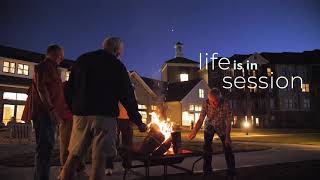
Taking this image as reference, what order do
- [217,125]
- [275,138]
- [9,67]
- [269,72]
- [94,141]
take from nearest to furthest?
[94,141], [217,125], [275,138], [9,67], [269,72]

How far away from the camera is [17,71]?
33281 mm

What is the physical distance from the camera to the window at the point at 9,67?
32188mm

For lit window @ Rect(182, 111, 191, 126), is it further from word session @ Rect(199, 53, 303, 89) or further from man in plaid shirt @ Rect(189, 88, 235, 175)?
man in plaid shirt @ Rect(189, 88, 235, 175)

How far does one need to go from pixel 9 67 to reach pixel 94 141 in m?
32.4

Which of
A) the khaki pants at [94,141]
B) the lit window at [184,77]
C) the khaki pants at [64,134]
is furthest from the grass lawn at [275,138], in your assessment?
the lit window at [184,77]

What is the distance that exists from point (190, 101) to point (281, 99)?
1742 centimetres

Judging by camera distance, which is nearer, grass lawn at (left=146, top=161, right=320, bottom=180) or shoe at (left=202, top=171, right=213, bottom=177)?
grass lawn at (left=146, top=161, right=320, bottom=180)

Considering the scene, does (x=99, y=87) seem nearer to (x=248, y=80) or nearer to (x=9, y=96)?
(x=9, y=96)

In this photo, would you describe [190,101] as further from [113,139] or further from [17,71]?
[113,139]

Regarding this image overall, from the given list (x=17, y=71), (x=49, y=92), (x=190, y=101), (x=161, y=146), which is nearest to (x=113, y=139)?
(x=49, y=92)

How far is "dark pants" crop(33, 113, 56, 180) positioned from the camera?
502 cm

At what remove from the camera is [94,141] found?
3.83m

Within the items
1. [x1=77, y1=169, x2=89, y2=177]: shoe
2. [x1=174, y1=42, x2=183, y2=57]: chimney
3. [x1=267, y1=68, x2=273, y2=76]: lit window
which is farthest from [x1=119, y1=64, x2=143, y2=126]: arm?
[x1=174, y1=42, x2=183, y2=57]: chimney

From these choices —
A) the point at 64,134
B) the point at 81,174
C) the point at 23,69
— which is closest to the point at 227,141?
the point at 81,174
